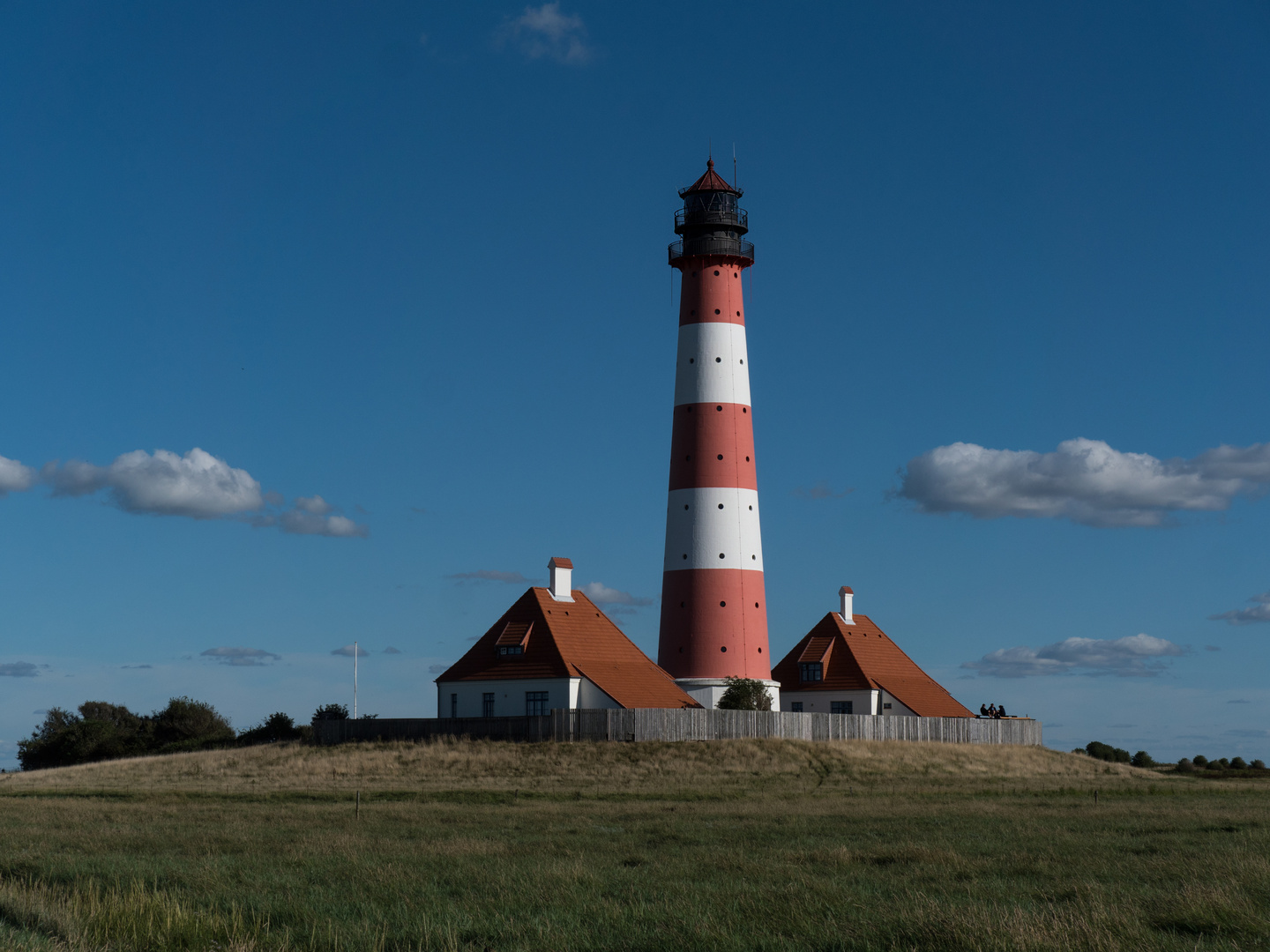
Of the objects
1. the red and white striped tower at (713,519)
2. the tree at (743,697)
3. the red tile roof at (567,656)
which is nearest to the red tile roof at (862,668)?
the red and white striped tower at (713,519)

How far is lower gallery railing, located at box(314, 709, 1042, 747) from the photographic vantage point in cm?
4834

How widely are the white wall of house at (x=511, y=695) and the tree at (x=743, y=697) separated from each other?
463cm

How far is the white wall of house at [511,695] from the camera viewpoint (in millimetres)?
51156

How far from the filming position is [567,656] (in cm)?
5234

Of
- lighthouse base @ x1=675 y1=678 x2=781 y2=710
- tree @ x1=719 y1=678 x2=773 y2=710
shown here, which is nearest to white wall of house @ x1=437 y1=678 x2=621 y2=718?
lighthouse base @ x1=675 y1=678 x2=781 y2=710

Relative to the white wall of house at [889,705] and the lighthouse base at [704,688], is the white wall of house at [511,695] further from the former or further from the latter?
the white wall of house at [889,705]

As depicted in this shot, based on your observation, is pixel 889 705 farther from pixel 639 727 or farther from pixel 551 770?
pixel 551 770

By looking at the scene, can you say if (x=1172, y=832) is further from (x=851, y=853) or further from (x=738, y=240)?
(x=738, y=240)

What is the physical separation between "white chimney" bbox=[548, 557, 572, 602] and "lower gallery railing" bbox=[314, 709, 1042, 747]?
8055 mm

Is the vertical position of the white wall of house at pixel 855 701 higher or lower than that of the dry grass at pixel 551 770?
higher

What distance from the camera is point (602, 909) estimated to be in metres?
14.6

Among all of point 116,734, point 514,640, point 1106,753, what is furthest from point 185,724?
point 1106,753

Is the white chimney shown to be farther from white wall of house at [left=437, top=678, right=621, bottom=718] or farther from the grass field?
the grass field

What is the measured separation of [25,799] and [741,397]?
29.9 meters
